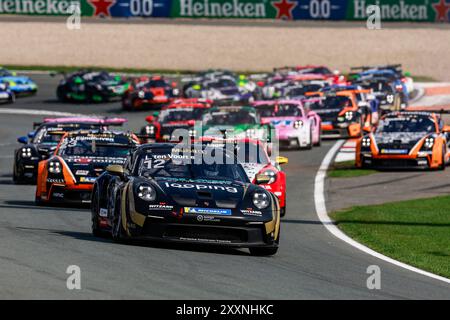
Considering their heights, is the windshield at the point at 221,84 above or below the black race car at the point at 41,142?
below

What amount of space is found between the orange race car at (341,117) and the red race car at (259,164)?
14678 millimetres

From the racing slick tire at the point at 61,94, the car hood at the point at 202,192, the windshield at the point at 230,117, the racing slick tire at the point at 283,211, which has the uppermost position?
the car hood at the point at 202,192

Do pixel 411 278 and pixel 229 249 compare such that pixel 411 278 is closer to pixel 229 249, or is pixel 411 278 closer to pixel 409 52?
pixel 229 249

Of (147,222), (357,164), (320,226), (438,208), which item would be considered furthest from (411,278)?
(357,164)

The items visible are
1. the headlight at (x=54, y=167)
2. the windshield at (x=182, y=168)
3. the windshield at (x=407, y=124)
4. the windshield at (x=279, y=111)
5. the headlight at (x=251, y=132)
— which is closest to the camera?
the windshield at (x=182, y=168)

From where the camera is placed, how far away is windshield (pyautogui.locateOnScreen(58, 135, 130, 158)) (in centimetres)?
1947

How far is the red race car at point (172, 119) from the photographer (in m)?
31.1

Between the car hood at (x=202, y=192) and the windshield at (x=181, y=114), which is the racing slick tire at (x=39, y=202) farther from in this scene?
the windshield at (x=181, y=114)

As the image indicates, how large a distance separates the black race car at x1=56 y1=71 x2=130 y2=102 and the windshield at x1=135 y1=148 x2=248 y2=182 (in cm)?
3390

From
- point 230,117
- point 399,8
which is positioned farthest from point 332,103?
point 399,8

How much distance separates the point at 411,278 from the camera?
1194cm

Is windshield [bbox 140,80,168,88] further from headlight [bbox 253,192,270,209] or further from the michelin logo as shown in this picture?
headlight [bbox 253,192,270,209]

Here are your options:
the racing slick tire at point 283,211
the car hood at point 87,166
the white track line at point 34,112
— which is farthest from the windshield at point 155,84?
the racing slick tire at point 283,211
